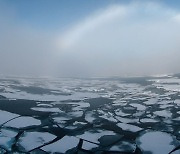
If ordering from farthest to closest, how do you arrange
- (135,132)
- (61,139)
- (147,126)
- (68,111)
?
(68,111) → (147,126) → (135,132) → (61,139)

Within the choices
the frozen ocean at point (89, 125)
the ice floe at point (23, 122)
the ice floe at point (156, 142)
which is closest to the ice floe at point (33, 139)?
the frozen ocean at point (89, 125)

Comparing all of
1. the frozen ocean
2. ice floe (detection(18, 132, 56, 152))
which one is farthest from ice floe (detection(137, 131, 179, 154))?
ice floe (detection(18, 132, 56, 152))

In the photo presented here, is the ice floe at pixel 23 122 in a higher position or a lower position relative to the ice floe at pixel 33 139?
higher

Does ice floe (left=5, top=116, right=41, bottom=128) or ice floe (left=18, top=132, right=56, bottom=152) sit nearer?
ice floe (left=18, top=132, right=56, bottom=152)

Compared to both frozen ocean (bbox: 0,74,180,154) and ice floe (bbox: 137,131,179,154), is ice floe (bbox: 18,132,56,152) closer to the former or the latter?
frozen ocean (bbox: 0,74,180,154)

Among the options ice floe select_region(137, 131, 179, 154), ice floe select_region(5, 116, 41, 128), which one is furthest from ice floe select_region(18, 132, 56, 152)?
ice floe select_region(137, 131, 179, 154)

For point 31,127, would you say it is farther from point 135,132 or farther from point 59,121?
point 135,132

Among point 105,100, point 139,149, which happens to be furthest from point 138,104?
point 139,149

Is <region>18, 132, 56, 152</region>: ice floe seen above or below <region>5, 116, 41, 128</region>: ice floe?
below

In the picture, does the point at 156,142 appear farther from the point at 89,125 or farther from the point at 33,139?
the point at 33,139

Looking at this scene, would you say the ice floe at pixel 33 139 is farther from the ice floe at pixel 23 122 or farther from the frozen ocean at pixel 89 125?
the ice floe at pixel 23 122

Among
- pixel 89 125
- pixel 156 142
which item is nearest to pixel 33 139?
pixel 89 125
